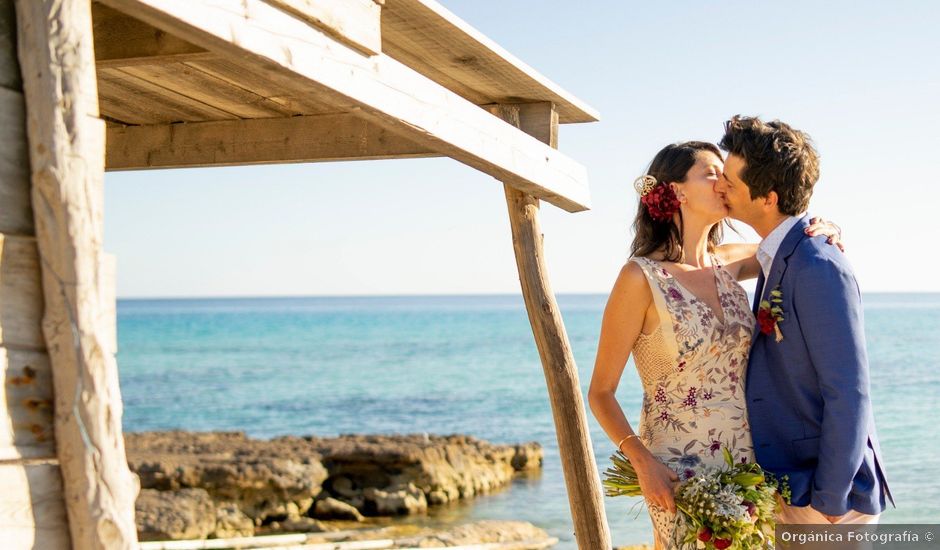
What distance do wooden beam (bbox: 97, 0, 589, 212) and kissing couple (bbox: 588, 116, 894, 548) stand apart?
0.49 m

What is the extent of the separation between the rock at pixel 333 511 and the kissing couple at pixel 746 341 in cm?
915

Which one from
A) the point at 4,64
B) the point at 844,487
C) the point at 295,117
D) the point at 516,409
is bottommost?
the point at 516,409

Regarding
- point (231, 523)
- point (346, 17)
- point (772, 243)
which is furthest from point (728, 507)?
point (231, 523)

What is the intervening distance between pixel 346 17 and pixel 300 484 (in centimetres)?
1016

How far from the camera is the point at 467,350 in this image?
5556 centimetres

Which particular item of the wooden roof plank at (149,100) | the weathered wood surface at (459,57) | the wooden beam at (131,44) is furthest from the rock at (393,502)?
the wooden beam at (131,44)

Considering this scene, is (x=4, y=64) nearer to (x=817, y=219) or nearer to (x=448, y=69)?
(x=448, y=69)

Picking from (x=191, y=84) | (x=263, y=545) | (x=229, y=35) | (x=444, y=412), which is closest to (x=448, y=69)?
(x=191, y=84)

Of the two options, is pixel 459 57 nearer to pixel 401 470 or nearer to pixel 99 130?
pixel 99 130

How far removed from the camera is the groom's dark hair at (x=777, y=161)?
3928mm

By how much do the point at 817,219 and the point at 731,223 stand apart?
0.66 m

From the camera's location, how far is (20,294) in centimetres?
236

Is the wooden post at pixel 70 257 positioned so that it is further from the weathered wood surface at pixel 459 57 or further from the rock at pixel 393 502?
the rock at pixel 393 502

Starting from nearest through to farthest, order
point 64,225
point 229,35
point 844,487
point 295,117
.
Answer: point 64,225 → point 229,35 → point 844,487 → point 295,117
